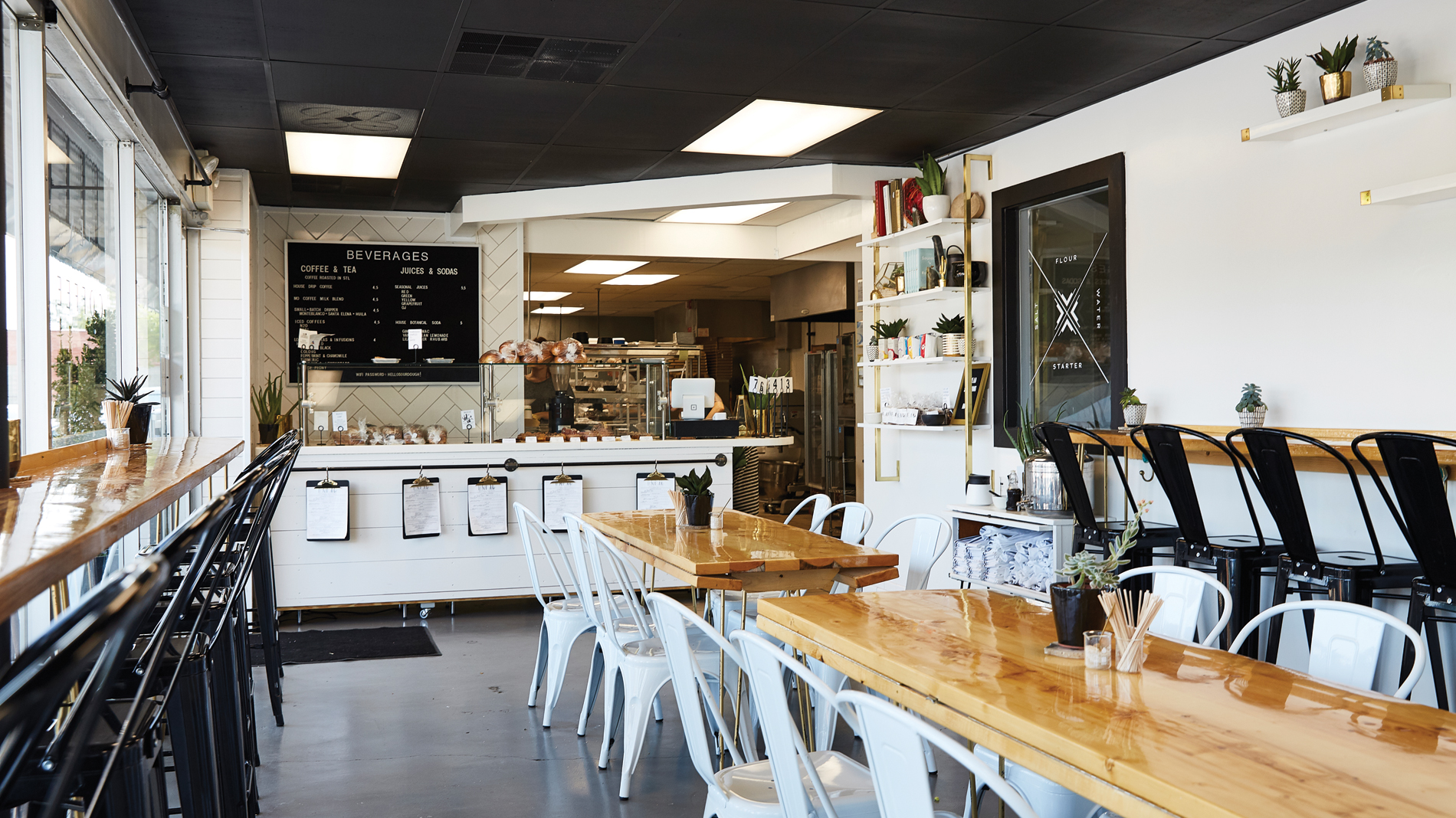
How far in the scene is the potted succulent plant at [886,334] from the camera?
6598mm

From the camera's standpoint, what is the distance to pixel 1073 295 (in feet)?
18.4

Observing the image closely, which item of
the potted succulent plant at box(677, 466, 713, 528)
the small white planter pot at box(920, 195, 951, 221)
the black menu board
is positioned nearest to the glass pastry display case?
the black menu board

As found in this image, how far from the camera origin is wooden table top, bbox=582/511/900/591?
11.4 ft

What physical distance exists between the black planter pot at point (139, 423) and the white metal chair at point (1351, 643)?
127 inches

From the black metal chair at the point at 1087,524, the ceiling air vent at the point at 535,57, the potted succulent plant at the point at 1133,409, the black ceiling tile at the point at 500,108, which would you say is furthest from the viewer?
the black ceiling tile at the point at 500,108

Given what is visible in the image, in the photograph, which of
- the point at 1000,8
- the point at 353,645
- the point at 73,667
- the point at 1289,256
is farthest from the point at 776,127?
the point at 73,667

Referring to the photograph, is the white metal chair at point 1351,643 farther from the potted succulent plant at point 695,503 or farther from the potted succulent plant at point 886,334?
the potted succulent plant at point 886,334

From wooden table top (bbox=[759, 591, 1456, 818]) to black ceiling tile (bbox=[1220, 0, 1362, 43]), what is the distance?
9.21 ft

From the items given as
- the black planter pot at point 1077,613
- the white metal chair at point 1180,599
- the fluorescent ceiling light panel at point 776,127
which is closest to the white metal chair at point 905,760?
the black planter pot at point 1077,613

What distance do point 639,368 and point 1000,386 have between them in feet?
7.01

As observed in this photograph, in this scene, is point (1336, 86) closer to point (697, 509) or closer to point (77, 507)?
point (697, 509)

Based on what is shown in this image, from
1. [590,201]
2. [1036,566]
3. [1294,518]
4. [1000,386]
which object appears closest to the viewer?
[1294,518]

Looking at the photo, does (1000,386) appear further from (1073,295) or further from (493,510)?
(493,510)

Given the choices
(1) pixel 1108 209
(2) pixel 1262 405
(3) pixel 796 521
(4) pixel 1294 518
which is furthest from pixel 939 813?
(3) pixel 796 521
